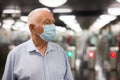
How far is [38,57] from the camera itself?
67.6 inches

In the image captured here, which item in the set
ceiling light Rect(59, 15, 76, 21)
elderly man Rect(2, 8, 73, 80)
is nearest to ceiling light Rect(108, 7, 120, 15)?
A: ceiling light Rect(59, 15, 76, 21)

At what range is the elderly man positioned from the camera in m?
1.67

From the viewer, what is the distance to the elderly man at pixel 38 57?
1671mm

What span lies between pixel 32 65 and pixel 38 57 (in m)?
0.07

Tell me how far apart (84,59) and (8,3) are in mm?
1152

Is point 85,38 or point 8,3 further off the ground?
point 8,3

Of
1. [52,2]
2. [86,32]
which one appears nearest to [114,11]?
[86,32]

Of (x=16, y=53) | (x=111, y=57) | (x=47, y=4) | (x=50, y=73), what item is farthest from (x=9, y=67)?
(x=111, y=57)

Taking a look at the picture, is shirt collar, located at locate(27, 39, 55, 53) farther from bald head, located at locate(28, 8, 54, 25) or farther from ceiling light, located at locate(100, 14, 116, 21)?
ceiling light, located at locate(100, 14, 116, 21)

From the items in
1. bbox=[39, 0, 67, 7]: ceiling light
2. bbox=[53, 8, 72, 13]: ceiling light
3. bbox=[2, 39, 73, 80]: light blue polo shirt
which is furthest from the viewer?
bbox=[53, 8, 72, 13]: ceiling light

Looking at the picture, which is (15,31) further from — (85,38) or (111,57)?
(111,57)

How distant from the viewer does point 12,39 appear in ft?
10.9

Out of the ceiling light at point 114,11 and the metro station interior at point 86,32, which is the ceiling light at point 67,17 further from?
the ceiling light at point 114,11

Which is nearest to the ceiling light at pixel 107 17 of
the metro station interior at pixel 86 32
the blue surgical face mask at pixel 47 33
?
the metro station interior at pixel 86 32
